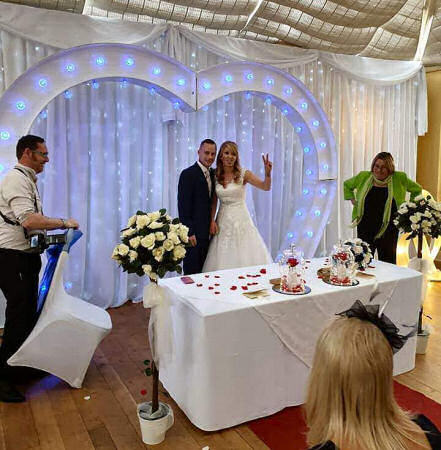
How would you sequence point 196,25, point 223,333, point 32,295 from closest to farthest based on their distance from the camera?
point 223,333
point 32,295
point 196,25

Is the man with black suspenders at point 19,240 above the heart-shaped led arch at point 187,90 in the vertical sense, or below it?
below

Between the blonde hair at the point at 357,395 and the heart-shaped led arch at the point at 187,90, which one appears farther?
the heart-shaped led arch at the point at 187,90

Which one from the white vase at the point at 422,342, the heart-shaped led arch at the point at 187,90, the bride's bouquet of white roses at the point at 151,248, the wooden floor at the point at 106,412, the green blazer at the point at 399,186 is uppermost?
the heart-shaped led arch at the point at 187,90

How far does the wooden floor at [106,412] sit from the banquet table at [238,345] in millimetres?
107

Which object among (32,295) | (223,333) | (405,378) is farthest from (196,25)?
(405,378)

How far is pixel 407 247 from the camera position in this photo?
5.24m

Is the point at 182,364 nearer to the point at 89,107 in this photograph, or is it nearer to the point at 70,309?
the point at 70,309

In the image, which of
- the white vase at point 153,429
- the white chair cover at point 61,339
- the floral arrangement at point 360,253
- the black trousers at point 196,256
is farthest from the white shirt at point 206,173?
the white vase at point 153,429

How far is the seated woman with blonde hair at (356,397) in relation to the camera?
944 millimetres

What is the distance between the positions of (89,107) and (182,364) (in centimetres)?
259

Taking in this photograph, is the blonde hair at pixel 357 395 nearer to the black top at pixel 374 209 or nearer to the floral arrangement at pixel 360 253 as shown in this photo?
the floral arrangement at pixel 360 253

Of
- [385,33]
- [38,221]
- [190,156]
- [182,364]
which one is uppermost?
[385,33]

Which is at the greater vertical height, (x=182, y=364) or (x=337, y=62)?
(x=337, y=62)

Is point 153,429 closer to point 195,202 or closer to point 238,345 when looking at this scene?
point 238,345
